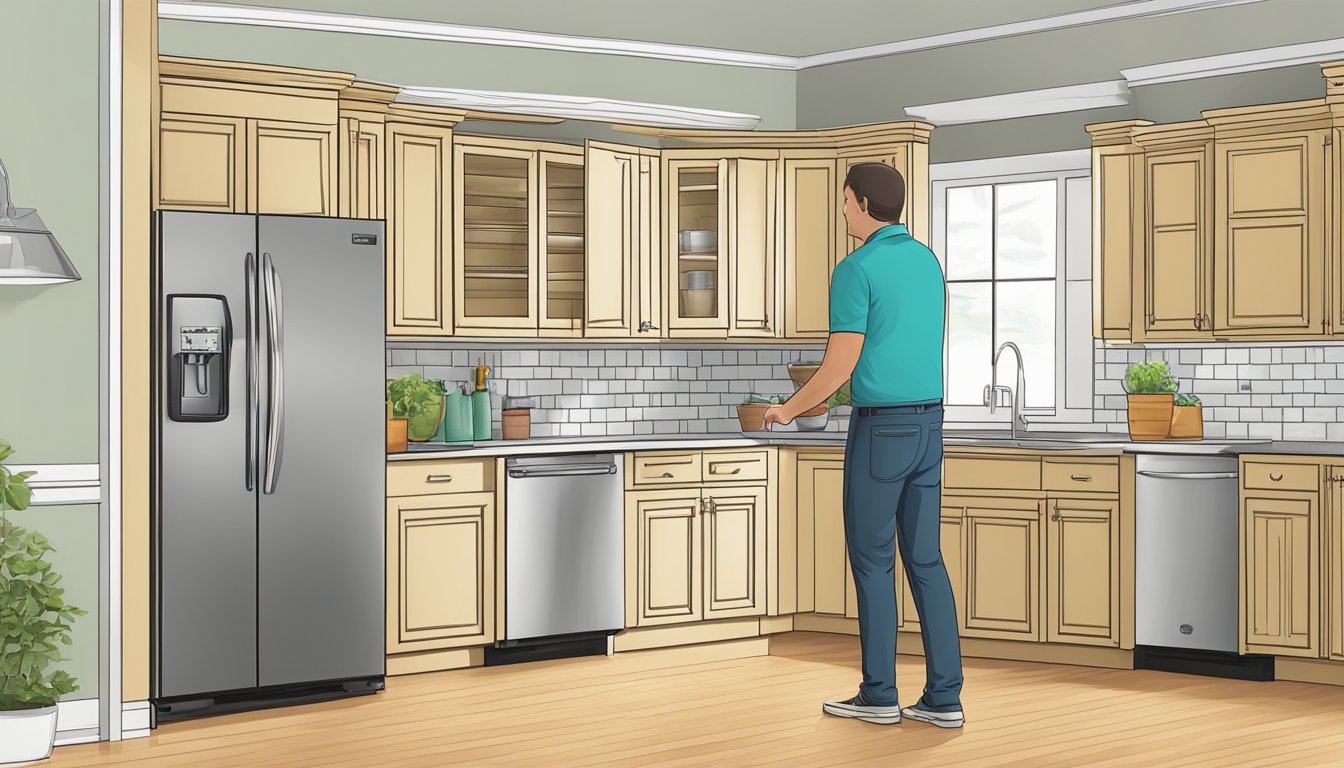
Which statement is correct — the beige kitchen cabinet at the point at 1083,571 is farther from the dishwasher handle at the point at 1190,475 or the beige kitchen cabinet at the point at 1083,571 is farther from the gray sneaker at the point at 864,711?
the gray sneaker at the point at 864,711

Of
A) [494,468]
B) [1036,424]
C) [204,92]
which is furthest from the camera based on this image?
[1036,424]

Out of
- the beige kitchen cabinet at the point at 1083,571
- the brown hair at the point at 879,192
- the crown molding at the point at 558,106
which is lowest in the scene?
the beige kitchen cabinet at the point at 1083,571

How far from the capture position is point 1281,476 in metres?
4.99

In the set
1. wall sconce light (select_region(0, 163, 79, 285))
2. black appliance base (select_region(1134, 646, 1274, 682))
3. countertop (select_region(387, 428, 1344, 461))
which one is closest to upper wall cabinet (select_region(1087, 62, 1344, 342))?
countertop (select_region(387, 428, 1344, 461))

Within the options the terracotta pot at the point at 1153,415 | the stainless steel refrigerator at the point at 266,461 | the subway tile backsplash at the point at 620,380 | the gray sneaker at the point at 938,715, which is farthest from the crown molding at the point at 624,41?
the gray sneaker at the point at 938,715

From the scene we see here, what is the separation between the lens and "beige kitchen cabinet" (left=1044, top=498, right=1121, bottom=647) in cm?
523

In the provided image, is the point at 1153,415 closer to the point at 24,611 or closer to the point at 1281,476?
the point at 1281,476

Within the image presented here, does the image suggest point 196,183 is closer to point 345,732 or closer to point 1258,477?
point 345,732

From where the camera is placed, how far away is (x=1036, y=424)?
6.20 meters

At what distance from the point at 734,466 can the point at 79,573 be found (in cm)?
260

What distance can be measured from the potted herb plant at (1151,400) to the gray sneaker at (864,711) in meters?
1.92

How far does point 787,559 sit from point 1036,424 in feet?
4.35

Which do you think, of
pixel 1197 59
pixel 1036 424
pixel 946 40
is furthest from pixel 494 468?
pixel 1197 59

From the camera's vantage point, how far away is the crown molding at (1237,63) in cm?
535
